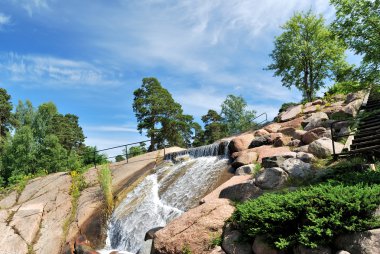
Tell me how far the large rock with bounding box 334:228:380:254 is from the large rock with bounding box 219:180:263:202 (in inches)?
124

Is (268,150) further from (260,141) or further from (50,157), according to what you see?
(50,157)

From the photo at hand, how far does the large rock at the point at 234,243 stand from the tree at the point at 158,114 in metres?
31.9

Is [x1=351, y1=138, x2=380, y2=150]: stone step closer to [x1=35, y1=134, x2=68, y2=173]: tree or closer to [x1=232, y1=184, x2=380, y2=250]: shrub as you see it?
[x1=232, y1=184, x2=380, y2=250]: shrub

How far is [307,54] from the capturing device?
32.0m

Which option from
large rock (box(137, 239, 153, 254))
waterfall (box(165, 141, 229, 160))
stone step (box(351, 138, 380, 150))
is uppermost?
waterfall (box(165, 141, 229, 160))

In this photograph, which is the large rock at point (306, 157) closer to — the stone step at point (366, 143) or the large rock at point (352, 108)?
the stone step at point (366, 143)

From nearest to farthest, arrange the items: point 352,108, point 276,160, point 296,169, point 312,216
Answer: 1. point 312,216
2. point 296,169
3. point 276,160
4. point 352,108

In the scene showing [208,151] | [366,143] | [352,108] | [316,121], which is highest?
[352,108]

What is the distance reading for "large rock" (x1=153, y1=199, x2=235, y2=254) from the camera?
26.6 feet

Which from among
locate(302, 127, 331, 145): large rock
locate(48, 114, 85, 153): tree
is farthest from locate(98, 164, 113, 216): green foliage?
locate(48, 114, 85, 153): tree

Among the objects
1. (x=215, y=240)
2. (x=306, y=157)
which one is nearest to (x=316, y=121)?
(x=306, y=157)

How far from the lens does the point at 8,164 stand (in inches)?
1305

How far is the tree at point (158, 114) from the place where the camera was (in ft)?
131

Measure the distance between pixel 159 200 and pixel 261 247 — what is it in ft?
26.5
